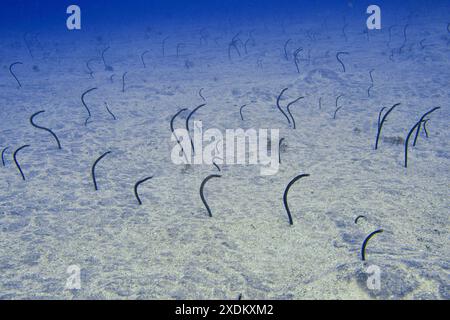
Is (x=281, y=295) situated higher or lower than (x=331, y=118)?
lower

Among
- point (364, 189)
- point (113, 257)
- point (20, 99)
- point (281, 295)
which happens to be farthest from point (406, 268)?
point (20, 99)

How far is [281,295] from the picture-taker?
9.30 feet

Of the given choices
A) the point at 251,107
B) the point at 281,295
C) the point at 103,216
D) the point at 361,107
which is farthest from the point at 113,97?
the point at 281,295

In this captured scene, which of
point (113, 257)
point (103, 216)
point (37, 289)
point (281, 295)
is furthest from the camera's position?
point (103, 216)

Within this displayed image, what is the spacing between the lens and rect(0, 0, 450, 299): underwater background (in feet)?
10.0

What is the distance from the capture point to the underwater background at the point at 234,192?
10.0 feet

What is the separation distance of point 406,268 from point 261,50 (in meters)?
13.3

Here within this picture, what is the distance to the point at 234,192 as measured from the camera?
476 cm

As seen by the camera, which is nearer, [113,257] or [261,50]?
[113,257]

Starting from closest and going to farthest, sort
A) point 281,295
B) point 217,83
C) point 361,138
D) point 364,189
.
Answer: point 281,295 < point 364,189 < point 361,138 < point 217,83

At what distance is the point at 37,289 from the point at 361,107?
7.49 meters

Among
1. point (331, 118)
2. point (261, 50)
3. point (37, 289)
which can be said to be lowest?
point (37, 289)

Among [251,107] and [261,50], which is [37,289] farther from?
[261,50]

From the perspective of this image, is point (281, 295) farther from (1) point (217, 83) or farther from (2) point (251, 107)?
(1) point (217, 83)
